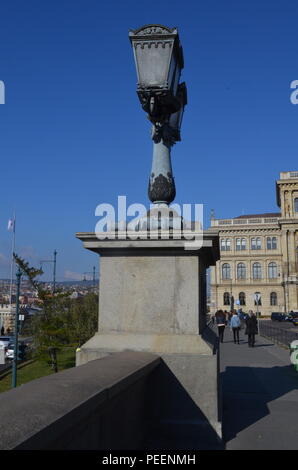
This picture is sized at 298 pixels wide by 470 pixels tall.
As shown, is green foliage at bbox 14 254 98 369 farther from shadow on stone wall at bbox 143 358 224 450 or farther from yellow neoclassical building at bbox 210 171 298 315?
yellow neoclassical building at bbox 210 171 298 315

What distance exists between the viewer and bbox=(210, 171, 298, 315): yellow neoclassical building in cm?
7969

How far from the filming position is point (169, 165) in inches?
215

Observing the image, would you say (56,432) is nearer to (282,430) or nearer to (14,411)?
(14,411)

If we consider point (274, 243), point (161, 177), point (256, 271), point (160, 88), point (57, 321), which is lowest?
point (57, 321)

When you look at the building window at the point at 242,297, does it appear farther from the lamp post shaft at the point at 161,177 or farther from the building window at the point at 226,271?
the lamp post shaft at the point at 161,177

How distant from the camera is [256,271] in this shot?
83125mm

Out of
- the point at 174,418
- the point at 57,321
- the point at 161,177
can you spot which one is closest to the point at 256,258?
the point at 57,321

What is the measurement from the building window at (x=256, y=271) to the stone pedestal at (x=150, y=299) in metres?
80.5

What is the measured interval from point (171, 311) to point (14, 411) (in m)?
2.72

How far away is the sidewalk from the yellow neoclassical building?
71.5 meters

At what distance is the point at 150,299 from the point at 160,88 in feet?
7.60

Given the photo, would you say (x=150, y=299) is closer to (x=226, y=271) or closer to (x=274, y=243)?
(x=226, y=271)

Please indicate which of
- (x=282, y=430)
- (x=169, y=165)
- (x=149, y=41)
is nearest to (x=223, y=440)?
(x=282, y=430)

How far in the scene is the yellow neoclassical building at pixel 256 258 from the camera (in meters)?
79.7
